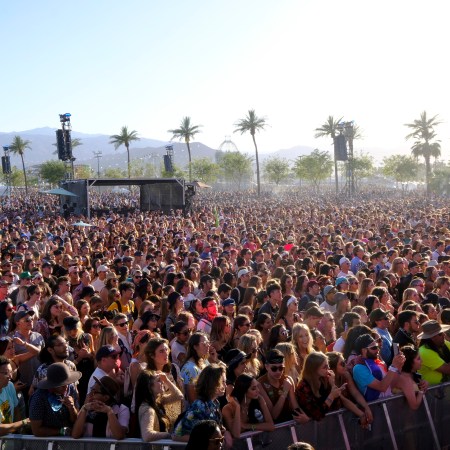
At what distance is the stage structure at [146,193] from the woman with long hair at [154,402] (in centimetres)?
2675

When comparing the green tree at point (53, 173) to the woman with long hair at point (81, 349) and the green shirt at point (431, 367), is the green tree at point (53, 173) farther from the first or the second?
the green shirt at point (431, 367)

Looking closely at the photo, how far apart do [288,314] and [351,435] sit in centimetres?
296

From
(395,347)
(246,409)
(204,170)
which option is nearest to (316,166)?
(204,170)

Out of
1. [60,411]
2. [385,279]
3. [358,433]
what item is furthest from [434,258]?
[60,411]

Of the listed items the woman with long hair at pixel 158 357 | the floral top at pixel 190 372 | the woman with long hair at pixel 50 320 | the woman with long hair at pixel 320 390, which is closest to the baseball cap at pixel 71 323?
the woman with long hair at pixel 50 320

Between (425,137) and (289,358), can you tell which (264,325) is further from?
(425,137)

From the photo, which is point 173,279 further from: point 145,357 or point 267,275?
point 145,357

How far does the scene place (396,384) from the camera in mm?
5488

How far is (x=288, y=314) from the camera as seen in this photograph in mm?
8039

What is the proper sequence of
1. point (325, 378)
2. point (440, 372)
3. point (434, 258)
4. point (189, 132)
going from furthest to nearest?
point (189, 132) → point (434, 258) → point (440, 372) → point (325, 378)

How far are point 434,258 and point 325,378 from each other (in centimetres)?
977

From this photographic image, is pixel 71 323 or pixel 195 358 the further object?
pixel 71 323

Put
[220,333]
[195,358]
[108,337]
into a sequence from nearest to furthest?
[195,358], [108,337], [220,333]

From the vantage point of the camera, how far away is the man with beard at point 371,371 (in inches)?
212
